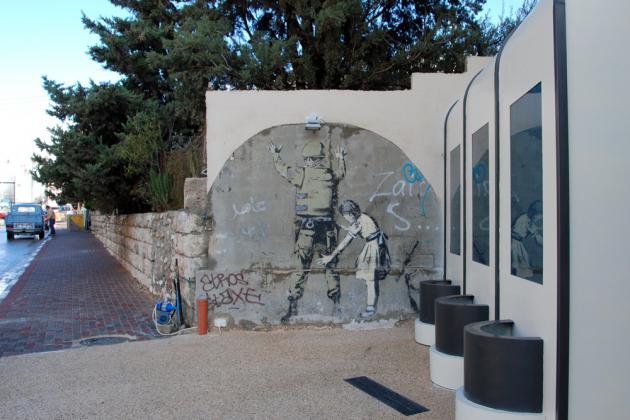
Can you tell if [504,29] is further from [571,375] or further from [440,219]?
[571,375]

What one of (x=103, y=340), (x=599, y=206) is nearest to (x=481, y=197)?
(x=599, y=206)

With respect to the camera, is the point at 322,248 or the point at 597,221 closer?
the point at 597,221

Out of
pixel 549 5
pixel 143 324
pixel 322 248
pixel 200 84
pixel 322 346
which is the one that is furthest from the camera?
pixel 200 84

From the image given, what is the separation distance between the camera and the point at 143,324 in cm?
812

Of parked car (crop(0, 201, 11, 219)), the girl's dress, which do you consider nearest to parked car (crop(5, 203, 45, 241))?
parked car (crop(0, 201, 11, 219))

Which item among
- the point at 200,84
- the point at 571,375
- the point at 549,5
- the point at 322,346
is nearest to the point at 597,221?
the point at 571,375

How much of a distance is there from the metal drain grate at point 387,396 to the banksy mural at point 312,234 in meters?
2.15

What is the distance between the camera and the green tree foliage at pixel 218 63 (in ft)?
38.0

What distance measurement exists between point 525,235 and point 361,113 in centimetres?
402

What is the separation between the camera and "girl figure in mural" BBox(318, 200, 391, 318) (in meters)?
7.44

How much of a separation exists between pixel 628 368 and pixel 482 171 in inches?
108

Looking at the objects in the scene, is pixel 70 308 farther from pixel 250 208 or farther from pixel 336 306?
pixel 336 306

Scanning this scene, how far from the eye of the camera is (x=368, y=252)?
7.47m

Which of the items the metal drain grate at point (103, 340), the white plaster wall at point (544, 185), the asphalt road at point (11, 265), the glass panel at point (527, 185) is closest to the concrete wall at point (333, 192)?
the metal drain grate at point (103, 340)
